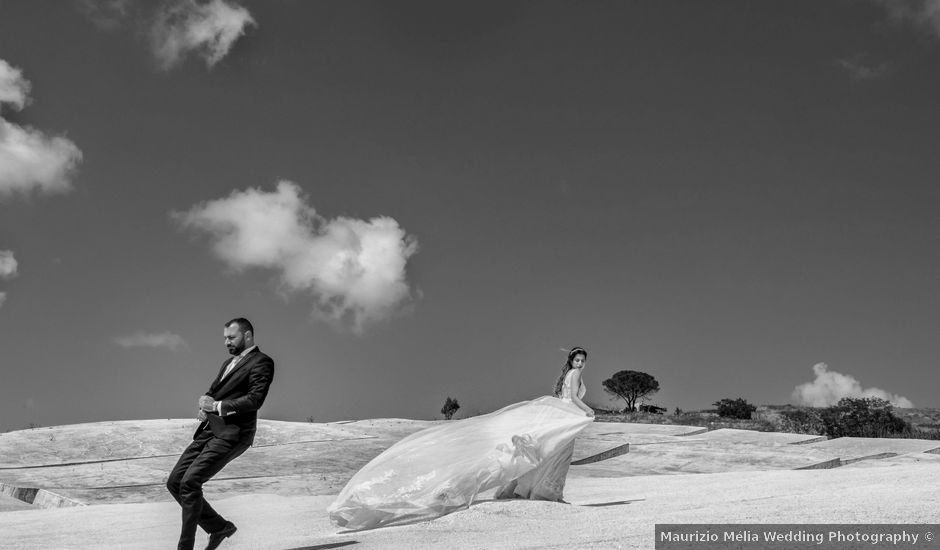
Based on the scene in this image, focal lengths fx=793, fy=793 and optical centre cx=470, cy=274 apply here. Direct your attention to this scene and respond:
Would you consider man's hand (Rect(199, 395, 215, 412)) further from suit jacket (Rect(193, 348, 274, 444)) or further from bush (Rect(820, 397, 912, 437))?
bush (Rect(820, 397, 912, 437))

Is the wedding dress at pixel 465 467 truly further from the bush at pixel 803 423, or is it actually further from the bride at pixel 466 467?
the bush at pixel 803 423

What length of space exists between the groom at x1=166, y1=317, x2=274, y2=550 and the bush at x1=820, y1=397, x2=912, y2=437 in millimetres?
24578

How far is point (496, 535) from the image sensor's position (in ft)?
20.9

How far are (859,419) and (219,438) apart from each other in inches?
1074

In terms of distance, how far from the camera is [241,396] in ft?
20.2

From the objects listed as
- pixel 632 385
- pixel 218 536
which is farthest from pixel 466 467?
pixel 632 385

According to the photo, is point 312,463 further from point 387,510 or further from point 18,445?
point 387,510

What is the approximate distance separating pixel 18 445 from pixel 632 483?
1219cm

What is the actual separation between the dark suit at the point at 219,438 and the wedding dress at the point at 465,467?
1718mm

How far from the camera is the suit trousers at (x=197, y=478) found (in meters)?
5.87

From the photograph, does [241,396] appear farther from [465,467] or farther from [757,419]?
[757,419]

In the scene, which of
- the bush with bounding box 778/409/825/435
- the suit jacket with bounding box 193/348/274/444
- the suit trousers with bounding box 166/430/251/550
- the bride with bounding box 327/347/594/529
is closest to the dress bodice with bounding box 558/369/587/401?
the bride with bounding box 327/347/594/529

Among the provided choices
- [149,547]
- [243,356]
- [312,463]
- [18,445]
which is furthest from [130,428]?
[243,356]

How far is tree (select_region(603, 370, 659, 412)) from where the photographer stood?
61.0 m
